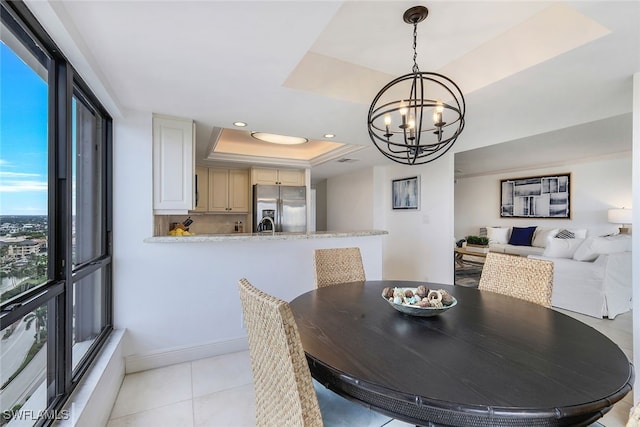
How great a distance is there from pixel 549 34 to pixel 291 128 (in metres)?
2.03

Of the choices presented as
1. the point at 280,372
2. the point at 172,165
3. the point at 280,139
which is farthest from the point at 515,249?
the point at 280,372

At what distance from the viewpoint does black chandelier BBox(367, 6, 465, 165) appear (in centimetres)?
152

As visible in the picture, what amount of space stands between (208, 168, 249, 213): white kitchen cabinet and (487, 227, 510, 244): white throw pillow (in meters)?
5.74


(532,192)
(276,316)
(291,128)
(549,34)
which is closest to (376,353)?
(276,316)

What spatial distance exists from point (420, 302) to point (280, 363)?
0.78 meters

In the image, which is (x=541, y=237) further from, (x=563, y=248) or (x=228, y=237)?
(x=228, y=237)

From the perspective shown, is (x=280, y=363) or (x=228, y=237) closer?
(x=280, y=363)

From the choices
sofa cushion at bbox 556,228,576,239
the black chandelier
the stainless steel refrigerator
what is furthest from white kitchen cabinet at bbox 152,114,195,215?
sofa cushion at bbox 556,228,576,239

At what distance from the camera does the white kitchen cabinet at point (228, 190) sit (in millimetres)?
4965

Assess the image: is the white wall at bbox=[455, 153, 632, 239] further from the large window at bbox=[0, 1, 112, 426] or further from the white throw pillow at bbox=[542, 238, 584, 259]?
the large window at bbox=[0, 1, 112, 426]

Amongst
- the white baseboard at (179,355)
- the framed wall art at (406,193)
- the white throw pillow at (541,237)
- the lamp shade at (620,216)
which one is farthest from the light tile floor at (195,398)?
the white throw pillow at (541,237)

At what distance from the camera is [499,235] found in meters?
6.89

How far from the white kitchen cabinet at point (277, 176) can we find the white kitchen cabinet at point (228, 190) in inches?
11.8

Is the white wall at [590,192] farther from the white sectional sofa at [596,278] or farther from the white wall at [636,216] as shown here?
the white wall at [636,216]
